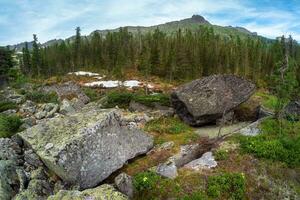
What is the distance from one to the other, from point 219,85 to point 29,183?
19.4 metres

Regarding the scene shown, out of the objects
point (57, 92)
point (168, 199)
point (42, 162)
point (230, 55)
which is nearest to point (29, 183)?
point (42, 162)

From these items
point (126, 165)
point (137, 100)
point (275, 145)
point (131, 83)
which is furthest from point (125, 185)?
point (131, 83)

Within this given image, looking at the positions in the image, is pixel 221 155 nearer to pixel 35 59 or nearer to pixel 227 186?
pixel 227 186

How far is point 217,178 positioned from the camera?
76.1 feet

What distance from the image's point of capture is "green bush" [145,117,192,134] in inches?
1280

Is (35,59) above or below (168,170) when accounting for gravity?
above

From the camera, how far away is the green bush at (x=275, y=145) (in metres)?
26.2

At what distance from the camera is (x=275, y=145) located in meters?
27.0

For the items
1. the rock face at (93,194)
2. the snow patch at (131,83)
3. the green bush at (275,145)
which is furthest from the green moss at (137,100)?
the snow patch at (131,83)

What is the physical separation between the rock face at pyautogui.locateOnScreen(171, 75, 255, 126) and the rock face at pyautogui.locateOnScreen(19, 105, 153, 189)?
28.4ft

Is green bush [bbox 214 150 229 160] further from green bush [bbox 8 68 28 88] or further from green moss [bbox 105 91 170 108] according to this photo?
green bush [bbox 8 68 28 88]

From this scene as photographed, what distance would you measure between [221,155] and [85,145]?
9.24 m

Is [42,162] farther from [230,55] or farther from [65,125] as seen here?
[230,55]

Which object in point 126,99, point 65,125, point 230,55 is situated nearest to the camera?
point 65,125
